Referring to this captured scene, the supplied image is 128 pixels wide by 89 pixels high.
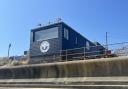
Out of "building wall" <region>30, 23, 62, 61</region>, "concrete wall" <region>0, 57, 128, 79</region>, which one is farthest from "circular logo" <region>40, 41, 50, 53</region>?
"concrete wall" <region>0, 57, 128, 79</region>

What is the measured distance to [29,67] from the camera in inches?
723

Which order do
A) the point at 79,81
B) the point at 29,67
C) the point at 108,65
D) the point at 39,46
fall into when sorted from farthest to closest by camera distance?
the point at 39,46
the point at 29,67
the point at 79,81
the point at 108,65

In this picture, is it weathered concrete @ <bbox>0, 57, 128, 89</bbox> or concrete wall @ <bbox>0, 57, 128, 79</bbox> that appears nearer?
weathered concrete @ <bbox>0, 57, 128, 89</bbox>

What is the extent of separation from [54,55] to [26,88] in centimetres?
444

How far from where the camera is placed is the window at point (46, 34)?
72.8ft

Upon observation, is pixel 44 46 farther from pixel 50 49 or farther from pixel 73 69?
pixel 73 69

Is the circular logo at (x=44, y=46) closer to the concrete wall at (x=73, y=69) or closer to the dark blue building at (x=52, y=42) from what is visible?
the dark blue building at (x=52, y=42)

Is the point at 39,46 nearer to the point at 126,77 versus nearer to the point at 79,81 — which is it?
the point at 79,81

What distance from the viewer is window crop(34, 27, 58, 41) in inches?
874

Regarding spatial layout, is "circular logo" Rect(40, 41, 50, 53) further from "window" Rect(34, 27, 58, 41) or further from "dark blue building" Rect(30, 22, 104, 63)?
"window" Rect(34, 27, 58, 41)

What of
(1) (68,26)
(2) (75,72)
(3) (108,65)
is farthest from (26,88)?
(1) (68,26)

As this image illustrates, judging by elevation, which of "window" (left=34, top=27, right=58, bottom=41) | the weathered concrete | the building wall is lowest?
the weathered concrete

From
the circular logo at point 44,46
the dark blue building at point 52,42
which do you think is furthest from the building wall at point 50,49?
the circular logo at point 44,46

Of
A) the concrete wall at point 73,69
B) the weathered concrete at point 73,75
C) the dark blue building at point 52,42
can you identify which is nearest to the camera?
the weathered concrete at point 73,75
